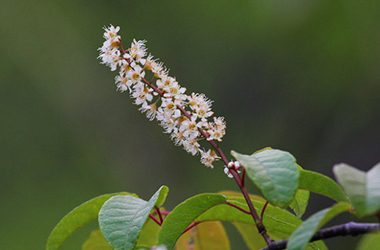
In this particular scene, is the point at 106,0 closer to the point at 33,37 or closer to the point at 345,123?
the point at 33,37

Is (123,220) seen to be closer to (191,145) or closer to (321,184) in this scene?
(191,145)

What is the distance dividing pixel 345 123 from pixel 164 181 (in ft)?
6.70

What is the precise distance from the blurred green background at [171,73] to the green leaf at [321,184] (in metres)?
3.60

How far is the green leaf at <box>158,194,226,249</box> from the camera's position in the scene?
2.81ft

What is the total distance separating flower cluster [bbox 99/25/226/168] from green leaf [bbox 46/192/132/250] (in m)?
0.25

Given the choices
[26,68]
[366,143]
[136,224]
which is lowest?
[366,143]

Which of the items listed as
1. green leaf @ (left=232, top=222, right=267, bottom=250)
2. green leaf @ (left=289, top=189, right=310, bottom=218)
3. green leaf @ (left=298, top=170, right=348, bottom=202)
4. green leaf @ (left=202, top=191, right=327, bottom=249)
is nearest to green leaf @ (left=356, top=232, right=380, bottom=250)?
green leaf @ (left=298, top=170, right=348, bottom=202)

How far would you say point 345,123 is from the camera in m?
4.41

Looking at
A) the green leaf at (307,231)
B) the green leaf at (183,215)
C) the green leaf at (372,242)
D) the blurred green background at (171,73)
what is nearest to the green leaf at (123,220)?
the green leaf at (183,215)

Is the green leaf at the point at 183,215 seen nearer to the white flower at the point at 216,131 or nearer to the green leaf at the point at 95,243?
the white flower at the point at 216,131

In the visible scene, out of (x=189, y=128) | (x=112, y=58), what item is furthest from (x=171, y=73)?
(x=189, y=128)

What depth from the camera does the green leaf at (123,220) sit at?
2.54ft

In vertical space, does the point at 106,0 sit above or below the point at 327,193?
→ above

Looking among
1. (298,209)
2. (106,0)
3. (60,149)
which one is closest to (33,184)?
(60,149)
